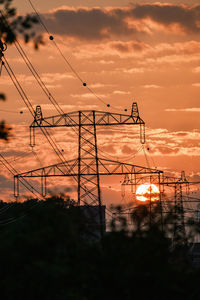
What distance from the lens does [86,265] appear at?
64.7 feet

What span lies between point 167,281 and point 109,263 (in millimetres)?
1880

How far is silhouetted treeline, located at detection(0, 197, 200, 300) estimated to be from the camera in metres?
19.0

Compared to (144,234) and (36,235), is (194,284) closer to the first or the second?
(144,234)

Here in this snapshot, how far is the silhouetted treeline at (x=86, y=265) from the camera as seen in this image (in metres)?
19.0

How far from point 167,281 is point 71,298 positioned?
3.33 metres

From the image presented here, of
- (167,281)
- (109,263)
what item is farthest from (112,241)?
(167,281)

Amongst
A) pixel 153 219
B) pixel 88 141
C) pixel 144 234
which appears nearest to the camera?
pixel 144 234

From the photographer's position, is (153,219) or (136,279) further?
(153,219)

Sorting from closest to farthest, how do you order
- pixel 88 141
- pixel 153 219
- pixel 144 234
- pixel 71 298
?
pixel 71 298 → pixel 144 234 → pixel 153 219 → pixel 88 141

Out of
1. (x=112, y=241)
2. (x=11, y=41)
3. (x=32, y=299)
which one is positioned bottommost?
(x=32, y=299)

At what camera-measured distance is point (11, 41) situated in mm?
14000

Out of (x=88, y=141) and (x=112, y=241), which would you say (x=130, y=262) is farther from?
(x=88, y=141)

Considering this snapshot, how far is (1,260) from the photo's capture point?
66.0ft

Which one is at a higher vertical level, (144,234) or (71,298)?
(144,234)
